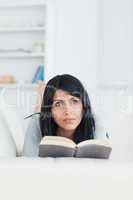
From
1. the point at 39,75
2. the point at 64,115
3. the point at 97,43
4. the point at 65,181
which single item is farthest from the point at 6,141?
the point at 97,43

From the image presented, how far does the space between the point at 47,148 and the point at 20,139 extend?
626 millimetres

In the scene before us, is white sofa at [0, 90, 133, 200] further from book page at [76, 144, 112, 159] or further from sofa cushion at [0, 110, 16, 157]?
sofa cushion at [0, 110, 16, 157]

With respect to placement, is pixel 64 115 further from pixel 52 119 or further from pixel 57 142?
pixel 57 142

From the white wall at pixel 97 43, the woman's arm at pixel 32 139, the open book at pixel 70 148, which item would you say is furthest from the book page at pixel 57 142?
the white wall at pixel 97 43

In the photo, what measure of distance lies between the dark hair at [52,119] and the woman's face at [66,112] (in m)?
0.02

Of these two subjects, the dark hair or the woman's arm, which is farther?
the dark hair

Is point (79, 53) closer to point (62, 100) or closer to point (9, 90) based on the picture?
point (9, 90)

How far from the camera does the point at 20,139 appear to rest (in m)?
1.42

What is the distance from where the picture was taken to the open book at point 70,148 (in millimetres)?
806

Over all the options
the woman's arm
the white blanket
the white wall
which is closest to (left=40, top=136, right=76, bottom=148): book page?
the white blanket

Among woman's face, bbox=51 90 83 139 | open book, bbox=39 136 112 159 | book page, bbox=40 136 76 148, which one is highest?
book page, bbox=40 136 76 148

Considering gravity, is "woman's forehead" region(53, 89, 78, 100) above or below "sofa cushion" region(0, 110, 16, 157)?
above

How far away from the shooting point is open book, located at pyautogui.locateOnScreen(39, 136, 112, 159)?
0.81m

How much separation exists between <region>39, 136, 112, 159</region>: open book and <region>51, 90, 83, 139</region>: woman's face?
46 cm
